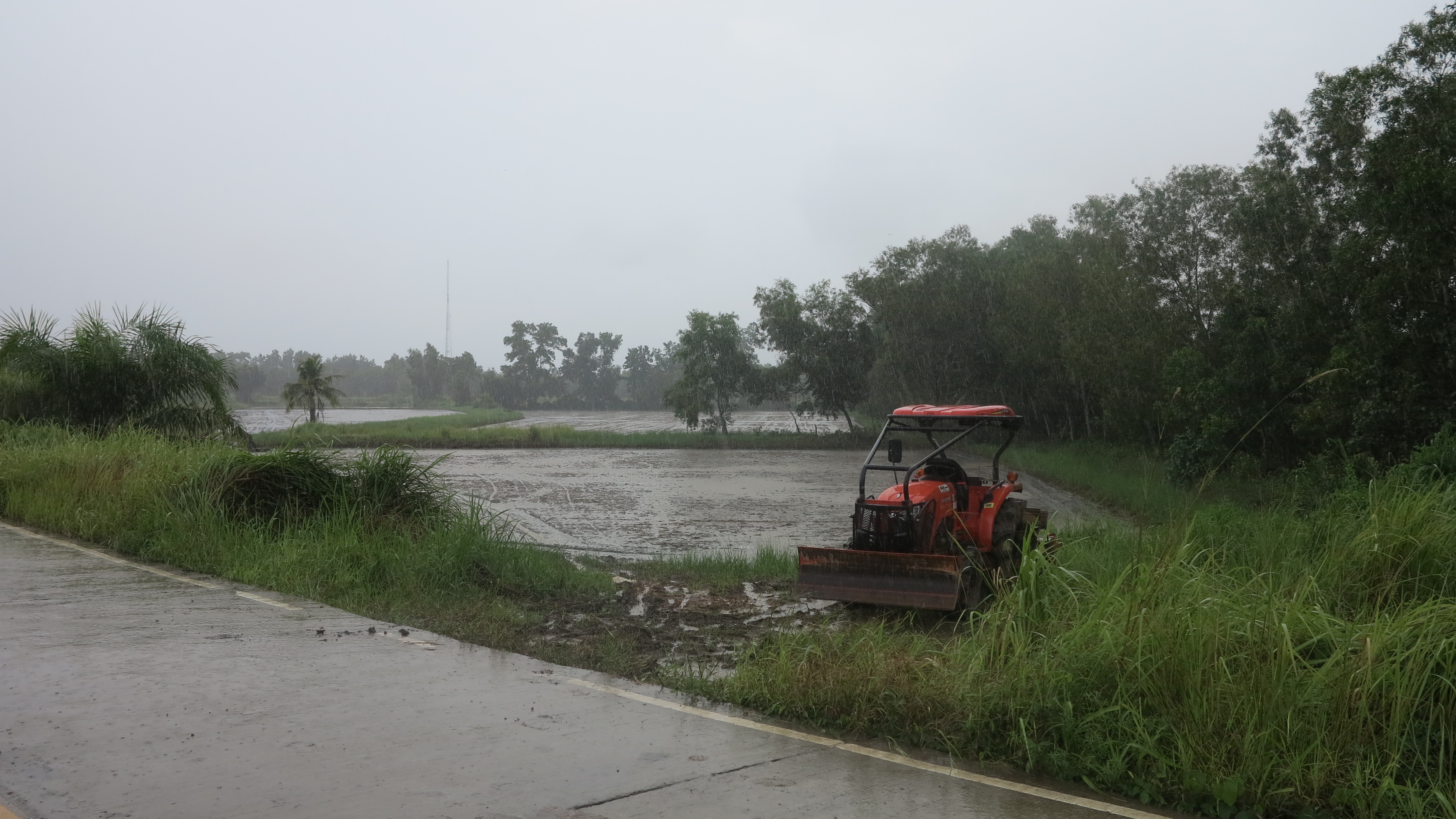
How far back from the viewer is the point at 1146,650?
5.17 meters

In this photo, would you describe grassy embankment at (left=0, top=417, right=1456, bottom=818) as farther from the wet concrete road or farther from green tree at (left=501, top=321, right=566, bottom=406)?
green tree at (left=501, top=321, right=566, bottom=406)

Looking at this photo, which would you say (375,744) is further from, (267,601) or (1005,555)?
(1005,555)

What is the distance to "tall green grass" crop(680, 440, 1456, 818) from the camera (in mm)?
4449

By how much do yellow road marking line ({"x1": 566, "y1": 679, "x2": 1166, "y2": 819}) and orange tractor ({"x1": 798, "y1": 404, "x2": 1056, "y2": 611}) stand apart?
263 centimetres

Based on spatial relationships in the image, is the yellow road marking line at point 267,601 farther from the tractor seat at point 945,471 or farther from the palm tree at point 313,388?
the palm tree at point 313,388

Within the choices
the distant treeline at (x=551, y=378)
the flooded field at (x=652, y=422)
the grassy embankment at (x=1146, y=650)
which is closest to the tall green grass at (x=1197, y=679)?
the grassy embankment at (x=1146, y=650)

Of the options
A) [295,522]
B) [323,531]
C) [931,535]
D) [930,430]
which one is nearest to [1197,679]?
[931,535]

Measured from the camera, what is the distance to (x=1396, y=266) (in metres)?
15.0

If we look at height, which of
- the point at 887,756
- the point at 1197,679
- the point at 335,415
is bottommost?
the point at 887,756

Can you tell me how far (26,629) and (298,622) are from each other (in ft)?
5.73

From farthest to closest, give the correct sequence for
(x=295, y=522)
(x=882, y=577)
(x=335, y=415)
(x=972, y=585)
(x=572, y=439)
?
1. (x=335, y=415)
2. (x=572, y=439)
3. (x=295, y=522)
4. (x=972, y=585)
5. (x=882, y=577)

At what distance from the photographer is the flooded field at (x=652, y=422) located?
61406mm

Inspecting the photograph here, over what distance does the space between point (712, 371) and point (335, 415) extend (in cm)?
4882

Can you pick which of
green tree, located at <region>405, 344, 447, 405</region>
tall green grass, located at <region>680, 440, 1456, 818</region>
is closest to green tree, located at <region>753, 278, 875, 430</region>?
tall green grass, located at <region>680, 440, 1456, 818</region>
